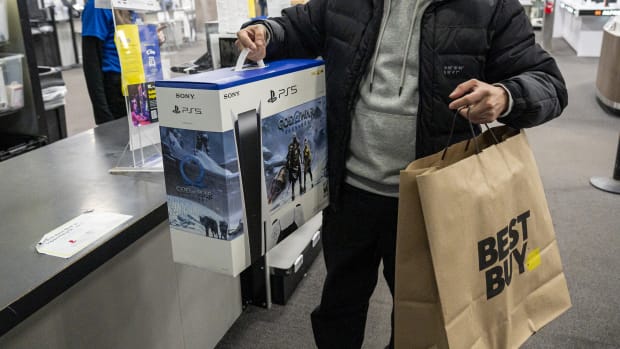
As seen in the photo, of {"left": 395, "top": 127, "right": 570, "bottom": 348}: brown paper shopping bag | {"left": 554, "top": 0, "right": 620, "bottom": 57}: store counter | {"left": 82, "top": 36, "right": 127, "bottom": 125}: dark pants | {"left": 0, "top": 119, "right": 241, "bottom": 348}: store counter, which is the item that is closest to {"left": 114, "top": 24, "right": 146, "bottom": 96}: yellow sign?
{"left": 0, "top": 119, "right": 241, "bottom": 348}: store counter

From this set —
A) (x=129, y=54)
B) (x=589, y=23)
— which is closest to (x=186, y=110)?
(x=129, y=54)

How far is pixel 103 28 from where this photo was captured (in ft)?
8.57

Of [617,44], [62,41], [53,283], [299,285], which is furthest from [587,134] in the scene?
[62,41]

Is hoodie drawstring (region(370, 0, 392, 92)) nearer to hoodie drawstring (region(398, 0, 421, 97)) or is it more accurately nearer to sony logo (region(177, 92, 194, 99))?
hoodie drawstring (region(398, 0, 421, 97))

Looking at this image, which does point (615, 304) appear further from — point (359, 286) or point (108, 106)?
point (108, 106)

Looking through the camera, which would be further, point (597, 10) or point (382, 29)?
point (597, 10)

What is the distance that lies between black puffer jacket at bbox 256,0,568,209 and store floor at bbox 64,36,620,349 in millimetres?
1138

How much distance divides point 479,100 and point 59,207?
1059 mm

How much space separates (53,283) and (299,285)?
5.05 feet

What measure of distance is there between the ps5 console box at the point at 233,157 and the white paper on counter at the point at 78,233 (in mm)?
251

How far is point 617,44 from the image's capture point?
5.16m

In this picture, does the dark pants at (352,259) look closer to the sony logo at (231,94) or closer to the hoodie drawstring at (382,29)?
the hoodie drawstring at (382,29)

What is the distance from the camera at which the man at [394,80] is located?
1.13 meters

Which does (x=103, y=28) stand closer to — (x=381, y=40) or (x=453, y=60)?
(x=381, y=40)
